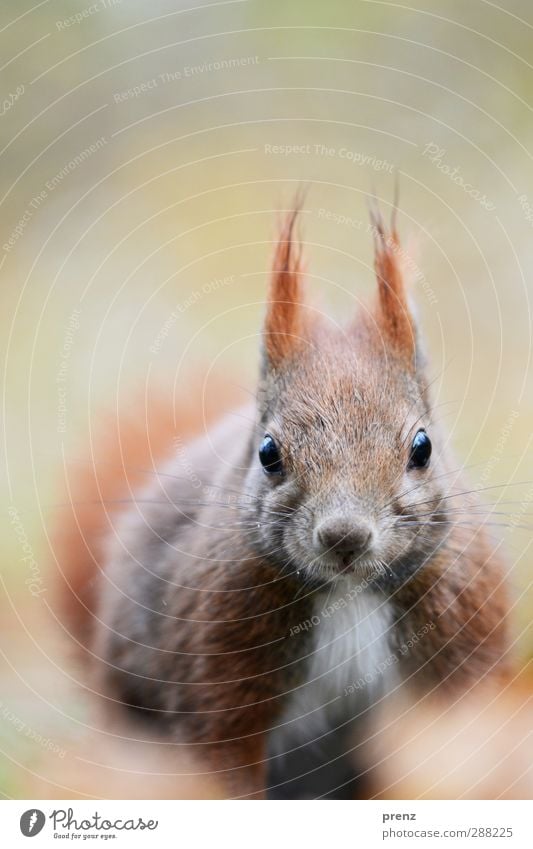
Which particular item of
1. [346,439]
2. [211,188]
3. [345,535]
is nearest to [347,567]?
[345,535]

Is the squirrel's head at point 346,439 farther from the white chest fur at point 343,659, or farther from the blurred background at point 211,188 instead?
the blurred background at point 211,188

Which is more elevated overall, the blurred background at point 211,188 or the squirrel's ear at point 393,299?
the blurred background at point 211,188
